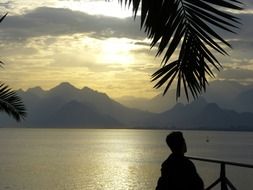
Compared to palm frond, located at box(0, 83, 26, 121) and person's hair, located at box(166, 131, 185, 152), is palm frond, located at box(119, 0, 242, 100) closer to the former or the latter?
person's hair, located at box(166, 131, 185, 152)

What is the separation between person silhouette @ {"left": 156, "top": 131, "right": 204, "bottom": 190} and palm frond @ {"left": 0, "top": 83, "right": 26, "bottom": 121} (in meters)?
2.29

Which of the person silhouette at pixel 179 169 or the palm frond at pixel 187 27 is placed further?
the person silhouette at pixel 179 169

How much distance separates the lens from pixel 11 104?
608 centimetres

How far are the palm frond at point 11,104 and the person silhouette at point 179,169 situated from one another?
229 centimetres

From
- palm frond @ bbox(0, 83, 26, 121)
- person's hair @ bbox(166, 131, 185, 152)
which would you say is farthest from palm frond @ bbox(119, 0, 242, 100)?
palm frond @ bbox(0, 83, 26, 121)

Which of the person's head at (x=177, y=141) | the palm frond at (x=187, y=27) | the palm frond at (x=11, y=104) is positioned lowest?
the palm frond at (x=11, y=104)

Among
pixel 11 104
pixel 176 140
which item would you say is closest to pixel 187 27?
pixel 176 140

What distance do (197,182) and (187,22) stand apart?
2000mm

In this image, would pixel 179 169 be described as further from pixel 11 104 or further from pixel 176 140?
pixel 11 104

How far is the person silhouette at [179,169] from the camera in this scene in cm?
426

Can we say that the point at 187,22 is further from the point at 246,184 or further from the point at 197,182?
the point at 246,184

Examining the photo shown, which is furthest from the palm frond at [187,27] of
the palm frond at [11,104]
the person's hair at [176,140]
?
the palm frond at [11,104]

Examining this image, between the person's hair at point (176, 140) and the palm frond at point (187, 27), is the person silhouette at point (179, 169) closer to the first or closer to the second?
the person's hair at point (176, 140)

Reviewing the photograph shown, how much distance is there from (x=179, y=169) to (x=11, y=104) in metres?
2.57
